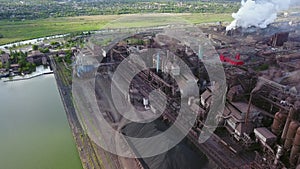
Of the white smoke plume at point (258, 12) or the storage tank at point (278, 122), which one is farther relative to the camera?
the white smoke plume at point (258, 12)

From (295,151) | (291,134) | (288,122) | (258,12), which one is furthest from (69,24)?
(295,151)

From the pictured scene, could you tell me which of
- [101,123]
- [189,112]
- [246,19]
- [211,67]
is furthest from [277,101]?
[246,19]

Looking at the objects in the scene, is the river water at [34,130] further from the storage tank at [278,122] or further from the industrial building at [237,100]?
the storage tank at [278,122]

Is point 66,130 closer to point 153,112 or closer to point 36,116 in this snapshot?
point 36,116

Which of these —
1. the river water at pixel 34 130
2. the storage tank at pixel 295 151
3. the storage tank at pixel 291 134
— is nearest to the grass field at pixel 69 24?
the river water at pixel 34 130

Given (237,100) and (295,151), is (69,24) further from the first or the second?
(295,151)
